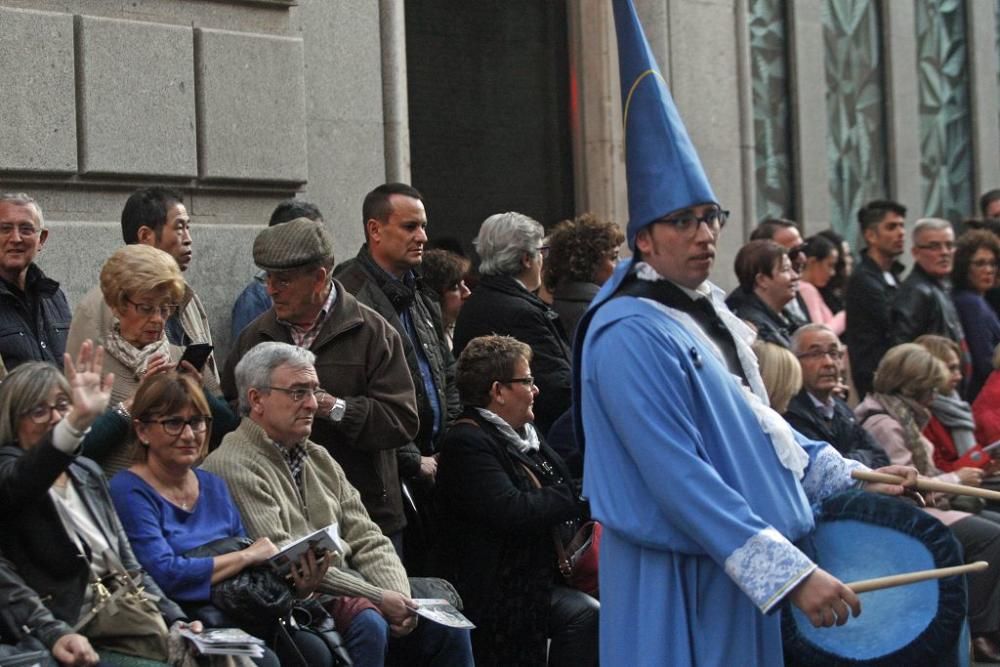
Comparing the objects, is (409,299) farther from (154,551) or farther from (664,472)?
(664,472)

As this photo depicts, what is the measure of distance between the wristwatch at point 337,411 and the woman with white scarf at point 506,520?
0.61 meters

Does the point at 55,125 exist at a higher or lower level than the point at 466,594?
higher

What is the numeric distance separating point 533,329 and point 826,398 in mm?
1652

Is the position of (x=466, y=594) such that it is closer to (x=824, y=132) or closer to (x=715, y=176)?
(x=715, y=176)

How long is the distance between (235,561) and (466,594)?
57.4 inches

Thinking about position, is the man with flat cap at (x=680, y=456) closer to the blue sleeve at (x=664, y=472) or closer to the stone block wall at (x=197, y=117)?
the blue sleeve at (x=664, y=472)

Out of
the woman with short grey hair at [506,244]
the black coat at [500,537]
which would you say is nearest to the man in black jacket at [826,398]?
the woman with short grey hair at [506,244]

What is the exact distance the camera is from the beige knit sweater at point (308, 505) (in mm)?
6867

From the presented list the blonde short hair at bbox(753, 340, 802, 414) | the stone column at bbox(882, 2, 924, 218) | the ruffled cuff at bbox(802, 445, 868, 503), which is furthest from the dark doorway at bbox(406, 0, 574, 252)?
the ruffled cuff at bbox(802, 445, 868, 503)

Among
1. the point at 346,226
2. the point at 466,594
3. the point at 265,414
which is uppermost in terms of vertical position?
the point at 346,226

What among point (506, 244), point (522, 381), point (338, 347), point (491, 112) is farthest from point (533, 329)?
point (491, 112)

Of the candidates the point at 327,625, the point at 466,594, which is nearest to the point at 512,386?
the point at 466,594

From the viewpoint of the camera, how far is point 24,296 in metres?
7.29

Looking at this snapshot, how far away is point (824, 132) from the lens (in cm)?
1430
